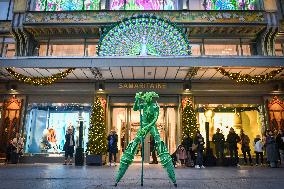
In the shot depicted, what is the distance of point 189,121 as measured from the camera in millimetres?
15844

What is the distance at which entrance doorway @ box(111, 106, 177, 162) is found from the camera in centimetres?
1661

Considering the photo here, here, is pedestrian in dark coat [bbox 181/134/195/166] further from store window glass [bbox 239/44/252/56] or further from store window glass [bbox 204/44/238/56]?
store window glass [bbox 239/44/252/56]

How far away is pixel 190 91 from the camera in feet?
55.4

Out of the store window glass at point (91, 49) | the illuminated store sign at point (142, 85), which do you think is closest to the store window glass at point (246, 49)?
the illuminated store sign at point (142, 85)

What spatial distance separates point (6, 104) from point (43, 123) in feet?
8.36

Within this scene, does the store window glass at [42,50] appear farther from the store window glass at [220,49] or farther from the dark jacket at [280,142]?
the dark jacket at [280,142]

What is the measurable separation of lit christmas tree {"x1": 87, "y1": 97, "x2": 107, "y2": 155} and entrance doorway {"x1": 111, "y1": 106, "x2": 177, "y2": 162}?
1.17m

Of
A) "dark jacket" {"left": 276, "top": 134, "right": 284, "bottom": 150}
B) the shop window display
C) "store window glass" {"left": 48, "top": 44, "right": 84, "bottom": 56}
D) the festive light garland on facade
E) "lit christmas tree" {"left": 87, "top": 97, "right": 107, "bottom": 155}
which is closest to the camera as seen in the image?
"dark jacket" {"left": 276, "top": 134, "right": 284, "bottom": 150}

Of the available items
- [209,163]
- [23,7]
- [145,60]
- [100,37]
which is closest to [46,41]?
[23,7]

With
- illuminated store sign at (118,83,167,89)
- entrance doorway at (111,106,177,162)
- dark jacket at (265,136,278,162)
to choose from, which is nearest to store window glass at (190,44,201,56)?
illuminated store sign at (118,83,167,89)

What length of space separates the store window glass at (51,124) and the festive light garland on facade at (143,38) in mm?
4022

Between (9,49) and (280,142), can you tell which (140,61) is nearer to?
(280,142)

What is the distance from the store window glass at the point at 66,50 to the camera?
58.2ft

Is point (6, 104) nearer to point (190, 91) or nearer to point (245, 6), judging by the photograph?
point (190, 91)
